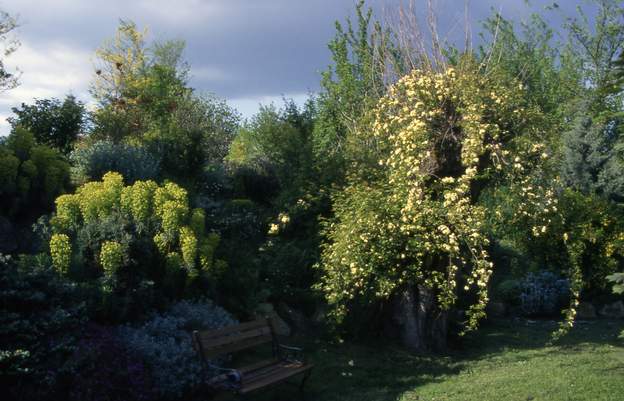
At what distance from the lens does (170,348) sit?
6.05 meters

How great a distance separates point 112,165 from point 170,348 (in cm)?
459

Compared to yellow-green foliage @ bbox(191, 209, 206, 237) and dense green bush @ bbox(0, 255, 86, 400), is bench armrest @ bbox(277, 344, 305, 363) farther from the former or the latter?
dense green bush @ bbox(0, 255, 86, 400)

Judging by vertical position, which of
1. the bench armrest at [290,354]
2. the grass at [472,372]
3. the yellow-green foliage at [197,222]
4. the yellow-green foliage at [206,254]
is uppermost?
the yellow-green foliage at [197,222]

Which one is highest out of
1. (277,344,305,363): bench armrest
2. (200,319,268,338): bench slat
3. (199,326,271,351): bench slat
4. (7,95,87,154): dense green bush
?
(7,95,87,154): dense green bush

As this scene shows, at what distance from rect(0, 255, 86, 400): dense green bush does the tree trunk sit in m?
4.42

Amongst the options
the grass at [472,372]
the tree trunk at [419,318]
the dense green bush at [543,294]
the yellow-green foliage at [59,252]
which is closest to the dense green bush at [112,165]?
the yellow-green foliage at [59,252]

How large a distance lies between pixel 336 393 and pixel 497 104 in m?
4.17

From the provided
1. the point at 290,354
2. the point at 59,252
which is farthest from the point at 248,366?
the point at 59,252

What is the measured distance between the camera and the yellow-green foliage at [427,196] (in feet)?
24.6

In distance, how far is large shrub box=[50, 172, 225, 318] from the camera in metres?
6.49

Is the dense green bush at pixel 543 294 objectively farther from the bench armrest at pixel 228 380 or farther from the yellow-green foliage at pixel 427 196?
the bench armrest at pixel 228 380

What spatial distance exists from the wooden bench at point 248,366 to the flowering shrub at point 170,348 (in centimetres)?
20

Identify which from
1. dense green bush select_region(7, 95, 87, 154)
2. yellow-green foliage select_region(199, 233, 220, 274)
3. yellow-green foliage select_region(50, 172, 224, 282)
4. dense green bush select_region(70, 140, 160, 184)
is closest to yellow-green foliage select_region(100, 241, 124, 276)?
yellow-green foliage select_region(50, 172, 224, 282)

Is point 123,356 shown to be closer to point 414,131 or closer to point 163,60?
point 414,131
